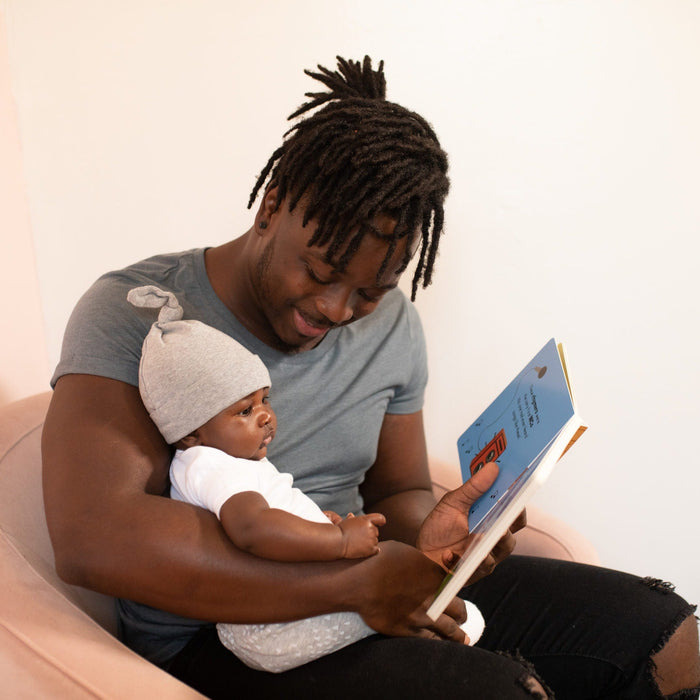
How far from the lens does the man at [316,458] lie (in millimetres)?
1010

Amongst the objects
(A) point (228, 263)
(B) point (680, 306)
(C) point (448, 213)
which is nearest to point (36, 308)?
(A) point (228, 263)

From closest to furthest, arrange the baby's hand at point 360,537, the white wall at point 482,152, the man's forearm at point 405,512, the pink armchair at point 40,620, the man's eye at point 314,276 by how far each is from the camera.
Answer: the pink armchair at point 40,620, the baby's hand at point 360,537, the man's eye at point 314,276, the man's forearm at point 405,512, the white wall at point 482,152

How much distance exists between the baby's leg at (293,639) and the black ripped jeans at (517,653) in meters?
0.03

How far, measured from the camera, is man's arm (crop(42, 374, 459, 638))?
0.99m

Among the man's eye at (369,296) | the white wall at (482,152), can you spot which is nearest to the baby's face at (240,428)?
the man's eye at (369,296)

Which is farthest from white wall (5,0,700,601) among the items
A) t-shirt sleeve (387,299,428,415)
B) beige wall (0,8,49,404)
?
t-shirt sleeve (387,299,428,415)

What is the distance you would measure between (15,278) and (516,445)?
1.33m

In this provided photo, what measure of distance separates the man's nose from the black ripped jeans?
487mm

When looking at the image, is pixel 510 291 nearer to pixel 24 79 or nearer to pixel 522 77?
pixel 522 77

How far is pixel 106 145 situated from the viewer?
1.81m

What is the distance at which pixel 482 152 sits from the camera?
179 centimetres

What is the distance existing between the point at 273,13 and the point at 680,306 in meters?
1.18

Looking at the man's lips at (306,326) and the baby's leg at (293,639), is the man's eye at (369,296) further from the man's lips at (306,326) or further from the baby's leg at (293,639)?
the baby's leg at (293,639)

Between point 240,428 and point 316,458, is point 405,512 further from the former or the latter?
point 240,428
